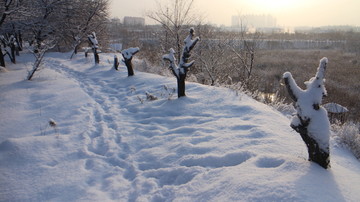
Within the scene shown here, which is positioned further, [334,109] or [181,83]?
[334,109]

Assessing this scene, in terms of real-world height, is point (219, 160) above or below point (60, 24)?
below

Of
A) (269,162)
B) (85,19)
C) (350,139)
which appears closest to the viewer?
(269,162)

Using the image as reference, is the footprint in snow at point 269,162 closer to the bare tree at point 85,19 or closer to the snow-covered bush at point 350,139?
the snow-covered bush at point 350,139

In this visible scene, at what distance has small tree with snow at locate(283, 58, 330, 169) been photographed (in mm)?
2920

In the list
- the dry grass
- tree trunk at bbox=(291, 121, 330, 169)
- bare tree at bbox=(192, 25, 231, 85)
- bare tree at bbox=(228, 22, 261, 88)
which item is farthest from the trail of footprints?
bare tree at bbox=(192, 25, 231, 85)

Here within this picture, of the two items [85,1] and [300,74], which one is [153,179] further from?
[85,1]

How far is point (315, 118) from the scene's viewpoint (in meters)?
2.95

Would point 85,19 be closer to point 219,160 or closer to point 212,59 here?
point 212,59

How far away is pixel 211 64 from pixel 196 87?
6.84 meters

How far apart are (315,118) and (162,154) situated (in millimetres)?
2412

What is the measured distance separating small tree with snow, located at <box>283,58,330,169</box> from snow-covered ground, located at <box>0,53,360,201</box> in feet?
0.64

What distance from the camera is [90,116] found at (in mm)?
6113

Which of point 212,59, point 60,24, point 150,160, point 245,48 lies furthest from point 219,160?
point 60,24

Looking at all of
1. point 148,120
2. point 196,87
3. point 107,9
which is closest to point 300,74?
point 196,87
